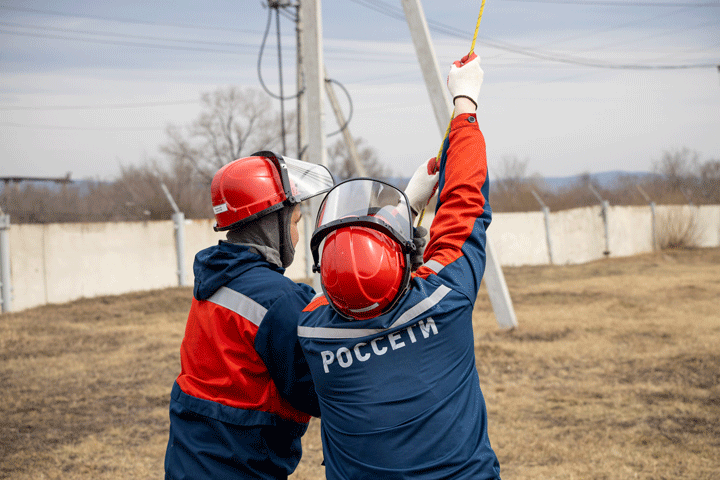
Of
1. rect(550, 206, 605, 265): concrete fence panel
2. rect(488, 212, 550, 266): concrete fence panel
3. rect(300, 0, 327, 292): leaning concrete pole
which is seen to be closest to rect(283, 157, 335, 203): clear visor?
rect(300, 0, 327, 292): leaning concrete pole

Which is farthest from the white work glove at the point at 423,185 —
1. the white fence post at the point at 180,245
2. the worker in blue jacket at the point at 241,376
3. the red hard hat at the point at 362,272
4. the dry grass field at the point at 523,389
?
the white fence post at the point at 180,245

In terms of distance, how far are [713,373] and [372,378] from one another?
6.19 metres

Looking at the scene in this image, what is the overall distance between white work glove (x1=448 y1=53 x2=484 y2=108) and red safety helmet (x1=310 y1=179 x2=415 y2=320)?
50cm

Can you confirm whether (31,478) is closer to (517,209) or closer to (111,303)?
(111,303)

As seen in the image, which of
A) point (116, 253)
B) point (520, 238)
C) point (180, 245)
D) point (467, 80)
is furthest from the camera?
point (520, 238)

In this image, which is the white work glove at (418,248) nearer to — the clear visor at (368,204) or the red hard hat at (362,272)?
the clear visor at (368,204)

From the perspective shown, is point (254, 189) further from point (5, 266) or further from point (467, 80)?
point (5, 266)

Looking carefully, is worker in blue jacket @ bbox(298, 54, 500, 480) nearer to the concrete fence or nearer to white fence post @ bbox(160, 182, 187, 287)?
the concrete fence

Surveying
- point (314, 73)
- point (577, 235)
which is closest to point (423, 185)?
point (314, 73)

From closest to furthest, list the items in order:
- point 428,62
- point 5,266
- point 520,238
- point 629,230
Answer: point 428,62, point 5,266, point 520,238, point 629,230

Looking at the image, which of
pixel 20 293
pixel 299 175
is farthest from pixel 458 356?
pixel 20 293

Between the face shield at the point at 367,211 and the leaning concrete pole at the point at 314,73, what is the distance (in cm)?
483

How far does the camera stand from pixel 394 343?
1720 mm

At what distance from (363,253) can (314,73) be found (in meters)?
5.30
